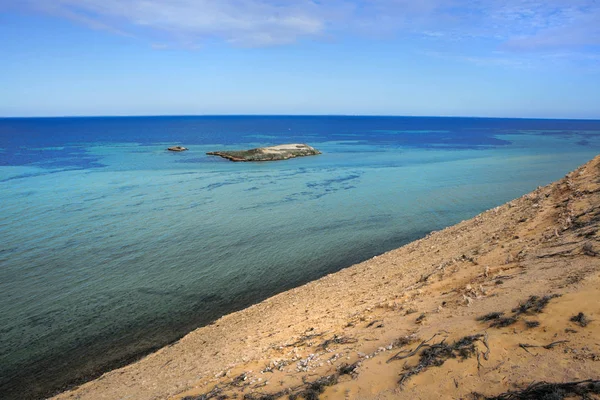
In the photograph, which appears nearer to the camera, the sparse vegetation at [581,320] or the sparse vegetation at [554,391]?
the sparse vegetation at [554,391]

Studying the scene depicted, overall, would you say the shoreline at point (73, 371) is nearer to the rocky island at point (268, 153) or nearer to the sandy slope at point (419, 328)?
the sandy slope at point (419, 328)

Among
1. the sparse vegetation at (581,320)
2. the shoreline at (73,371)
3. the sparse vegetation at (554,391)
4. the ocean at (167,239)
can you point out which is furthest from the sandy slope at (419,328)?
the ocean at (167,239)

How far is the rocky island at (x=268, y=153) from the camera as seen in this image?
7338 cm

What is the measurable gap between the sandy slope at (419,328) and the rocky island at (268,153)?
55.2 m

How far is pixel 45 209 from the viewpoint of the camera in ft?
115

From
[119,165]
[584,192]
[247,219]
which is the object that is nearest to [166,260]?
[247,219]

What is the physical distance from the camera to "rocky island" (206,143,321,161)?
7338 cm

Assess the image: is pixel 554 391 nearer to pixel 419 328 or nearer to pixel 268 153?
pixel 419 328

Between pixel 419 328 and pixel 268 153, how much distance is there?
66926 millimetres

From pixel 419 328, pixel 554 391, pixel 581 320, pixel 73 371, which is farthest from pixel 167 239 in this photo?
pixel 554 391

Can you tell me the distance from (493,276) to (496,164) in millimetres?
60618

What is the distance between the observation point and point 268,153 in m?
75.6

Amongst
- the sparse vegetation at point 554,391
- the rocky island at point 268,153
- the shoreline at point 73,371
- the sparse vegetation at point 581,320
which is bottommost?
the shoreline at point 73,371

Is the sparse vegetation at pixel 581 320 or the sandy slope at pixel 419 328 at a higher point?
the sparse vegetation at pixel 581 320
